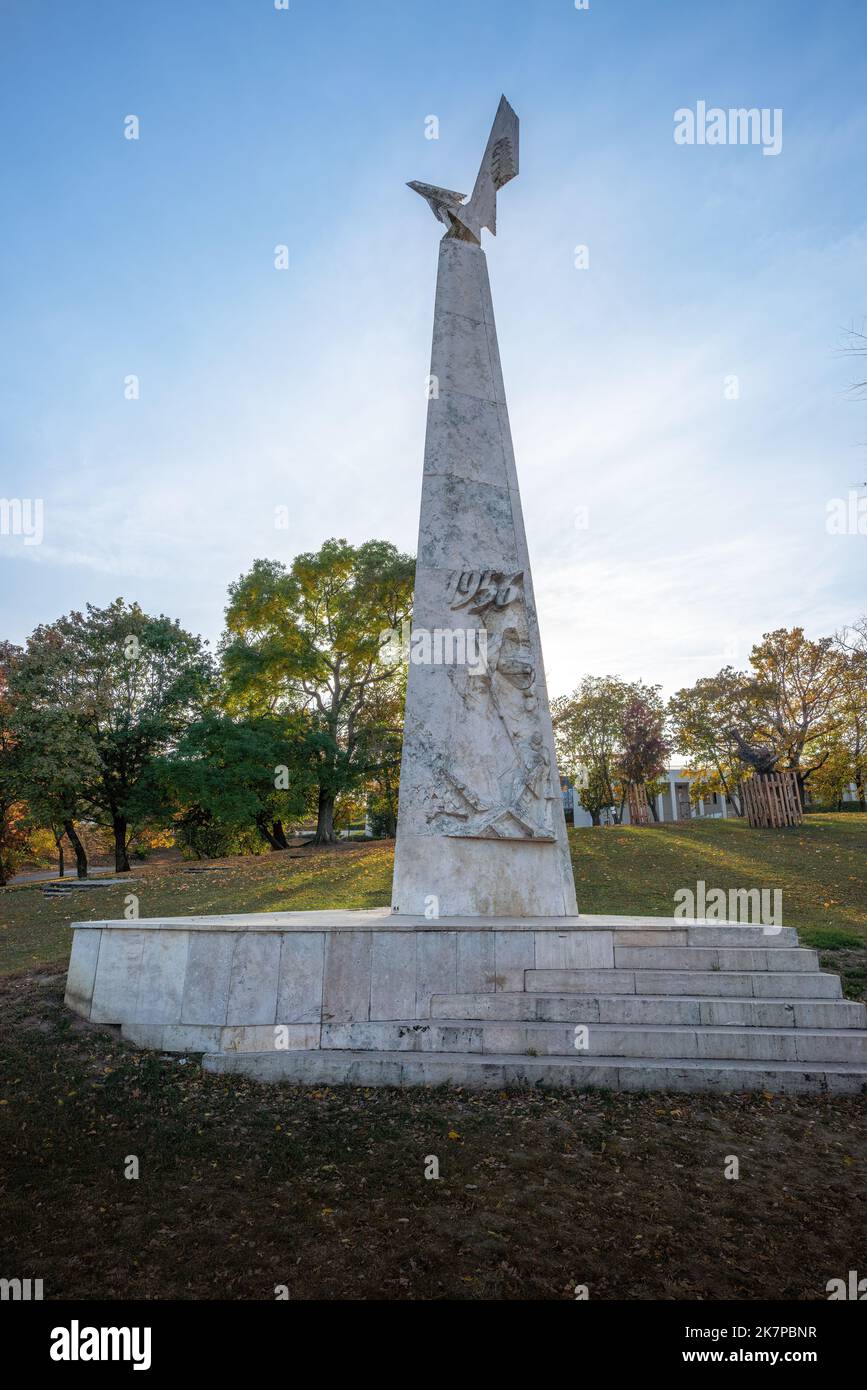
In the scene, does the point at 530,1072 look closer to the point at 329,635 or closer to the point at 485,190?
the point at 485,190

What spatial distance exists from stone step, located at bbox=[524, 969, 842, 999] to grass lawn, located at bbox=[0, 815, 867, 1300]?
1.15m

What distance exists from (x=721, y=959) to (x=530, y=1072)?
2.34m

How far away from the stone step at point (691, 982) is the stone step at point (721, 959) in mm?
55

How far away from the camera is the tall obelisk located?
28.6 ft

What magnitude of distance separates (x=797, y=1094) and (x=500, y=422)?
8372mm

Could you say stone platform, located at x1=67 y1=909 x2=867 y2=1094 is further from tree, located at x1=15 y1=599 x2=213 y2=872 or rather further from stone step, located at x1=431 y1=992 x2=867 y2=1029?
tree, located at x1=15 y1=599 x2=213 y2=872

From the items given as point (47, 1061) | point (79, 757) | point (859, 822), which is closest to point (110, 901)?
point (79, 757)

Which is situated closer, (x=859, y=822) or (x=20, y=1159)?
(x=20, y=1159)

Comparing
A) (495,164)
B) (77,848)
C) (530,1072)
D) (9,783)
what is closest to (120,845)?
(77,848)

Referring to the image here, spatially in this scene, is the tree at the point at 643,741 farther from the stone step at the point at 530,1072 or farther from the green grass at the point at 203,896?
the stone step at the point at 530,1072

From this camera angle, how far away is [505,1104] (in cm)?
572

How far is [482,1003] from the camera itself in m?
6.77

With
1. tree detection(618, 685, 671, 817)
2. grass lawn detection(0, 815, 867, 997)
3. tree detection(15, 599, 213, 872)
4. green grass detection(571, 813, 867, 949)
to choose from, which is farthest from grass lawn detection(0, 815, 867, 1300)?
tree detection(618, 685, 671, 817)
